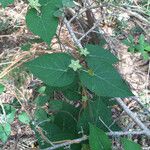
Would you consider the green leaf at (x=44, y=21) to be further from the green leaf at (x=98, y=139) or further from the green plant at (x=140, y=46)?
the green plant at (x=140, y=46)

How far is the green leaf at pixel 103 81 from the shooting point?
81 cm

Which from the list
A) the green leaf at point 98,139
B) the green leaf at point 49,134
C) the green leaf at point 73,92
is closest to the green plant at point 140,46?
the green leaf at point 73,92

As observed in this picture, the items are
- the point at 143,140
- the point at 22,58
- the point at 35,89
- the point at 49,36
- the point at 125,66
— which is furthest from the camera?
the point at 125,66

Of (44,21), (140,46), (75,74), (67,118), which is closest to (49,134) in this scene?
(67,118)

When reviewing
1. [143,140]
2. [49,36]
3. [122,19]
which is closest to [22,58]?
[49,36]

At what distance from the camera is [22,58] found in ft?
3.88

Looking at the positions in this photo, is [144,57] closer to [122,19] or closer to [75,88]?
[122,19]

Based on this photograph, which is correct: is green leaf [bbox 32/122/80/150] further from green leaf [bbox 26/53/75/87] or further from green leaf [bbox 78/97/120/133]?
green leaf [bbox 26/53/75/87]

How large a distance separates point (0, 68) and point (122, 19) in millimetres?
703

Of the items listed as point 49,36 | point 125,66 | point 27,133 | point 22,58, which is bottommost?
point 27,133

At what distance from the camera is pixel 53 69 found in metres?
0.87

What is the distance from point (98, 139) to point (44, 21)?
32cm

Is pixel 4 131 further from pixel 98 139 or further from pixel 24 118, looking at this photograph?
pixel 98 139

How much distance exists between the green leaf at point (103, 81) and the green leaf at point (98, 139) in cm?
9
